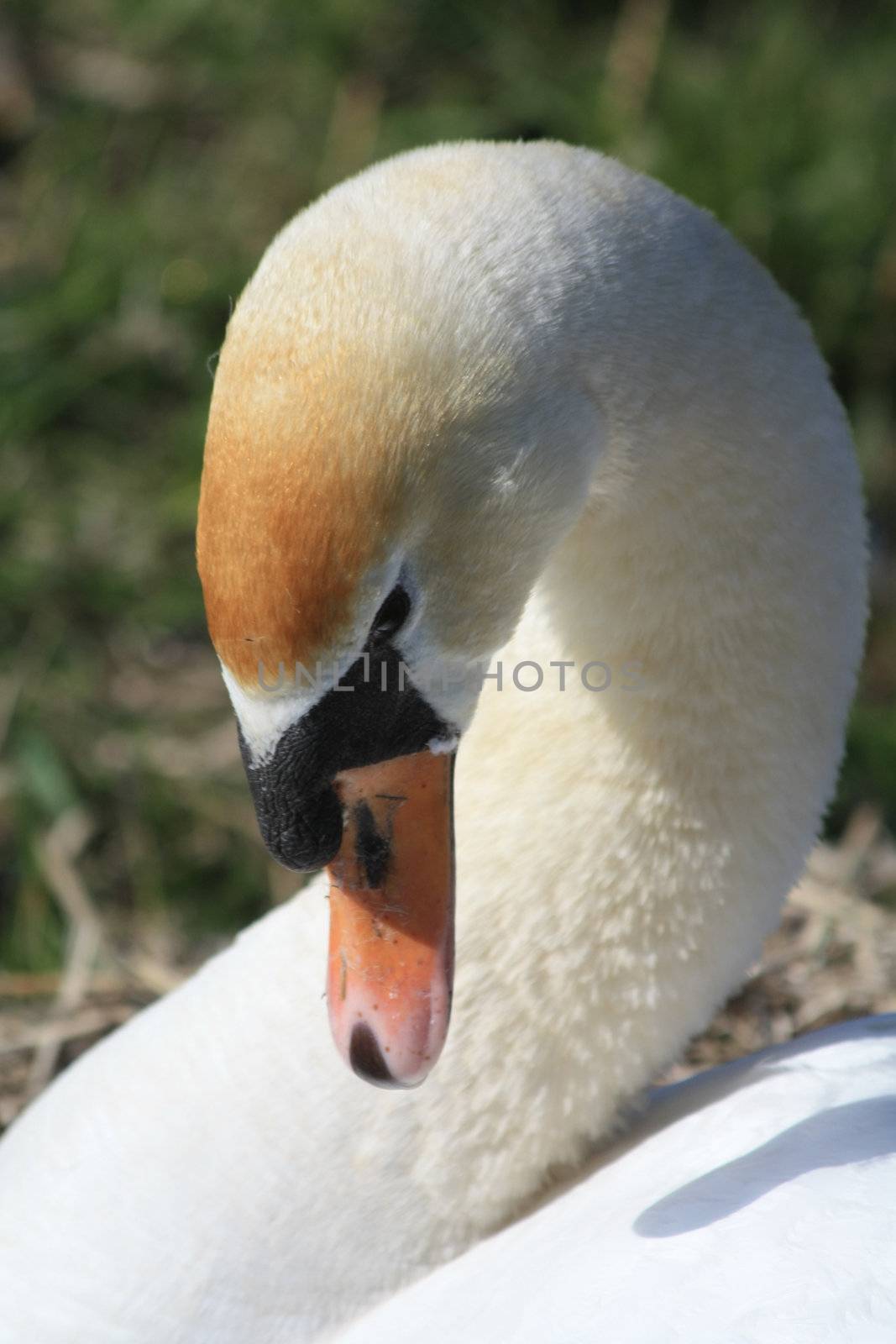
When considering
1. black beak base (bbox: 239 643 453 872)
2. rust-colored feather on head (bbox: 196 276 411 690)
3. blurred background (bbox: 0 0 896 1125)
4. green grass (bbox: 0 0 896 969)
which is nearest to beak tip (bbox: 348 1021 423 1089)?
black beak base (bbox: 239 643 453 872)

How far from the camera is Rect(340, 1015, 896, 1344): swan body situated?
4.17 ft

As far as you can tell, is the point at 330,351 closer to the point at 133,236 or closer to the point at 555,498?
the point at 555,498

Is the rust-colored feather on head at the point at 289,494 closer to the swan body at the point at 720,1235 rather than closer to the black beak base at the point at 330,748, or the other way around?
the black beak base at the point at 330,748

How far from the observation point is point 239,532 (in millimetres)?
1136

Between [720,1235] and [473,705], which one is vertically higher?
[473,705]

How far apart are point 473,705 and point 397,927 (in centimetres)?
19

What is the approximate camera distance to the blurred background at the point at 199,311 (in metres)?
2.51

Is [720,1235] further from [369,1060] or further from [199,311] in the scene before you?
[199,311]

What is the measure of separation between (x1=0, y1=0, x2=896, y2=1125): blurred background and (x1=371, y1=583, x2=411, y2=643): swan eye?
115 cm

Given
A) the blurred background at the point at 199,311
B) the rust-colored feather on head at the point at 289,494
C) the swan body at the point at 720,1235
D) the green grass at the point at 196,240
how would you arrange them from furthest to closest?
the green grass at the point at 196,240 → the blurred background at the point at 199,311 → the swan body at the point at 720,1235 → the rust-colored feather on head at the point at 289,494

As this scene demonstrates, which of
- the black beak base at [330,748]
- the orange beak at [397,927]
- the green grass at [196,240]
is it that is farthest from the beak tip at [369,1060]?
the green grass at [196,240]

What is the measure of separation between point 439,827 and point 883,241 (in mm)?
2611

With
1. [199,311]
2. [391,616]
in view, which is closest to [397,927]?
[391,616]

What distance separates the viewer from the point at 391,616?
1.20m
